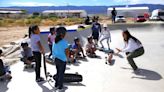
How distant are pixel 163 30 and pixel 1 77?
20.9 m

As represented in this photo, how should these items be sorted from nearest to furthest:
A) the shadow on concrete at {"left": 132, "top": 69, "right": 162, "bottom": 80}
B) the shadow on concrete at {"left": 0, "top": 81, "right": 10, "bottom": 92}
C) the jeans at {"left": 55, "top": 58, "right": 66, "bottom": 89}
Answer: the jeans at {"left": 55, "top": 58, "right": 66, "bottom": 89} → the shadow on concrete at {"left": 0, "top": 81, "right": 10, "bottom": 92} → the shadow on concrete at {"left": 132, "top": 69, "right": 162, "bottom": 80}

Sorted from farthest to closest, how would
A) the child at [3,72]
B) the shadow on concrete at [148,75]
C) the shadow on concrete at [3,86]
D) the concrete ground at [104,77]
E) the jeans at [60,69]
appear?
the shadow on concrete at [148,75], the child at [3,72], the shadow on concrete at [3,86], the concrete ground at [104,77], the jeans at [60,69]

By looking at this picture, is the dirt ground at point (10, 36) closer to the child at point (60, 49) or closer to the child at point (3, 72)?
the child at point (3, 72)

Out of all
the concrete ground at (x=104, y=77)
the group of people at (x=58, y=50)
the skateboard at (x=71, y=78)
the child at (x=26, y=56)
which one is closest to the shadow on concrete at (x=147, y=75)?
the concrete ground at (x=104, y=77)

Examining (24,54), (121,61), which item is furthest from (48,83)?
(121,61)

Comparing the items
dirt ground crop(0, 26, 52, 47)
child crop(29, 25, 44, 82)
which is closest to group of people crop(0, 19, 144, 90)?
child crop(29, 25, 44, 82)

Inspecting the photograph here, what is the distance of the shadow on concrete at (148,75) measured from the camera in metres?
9.88

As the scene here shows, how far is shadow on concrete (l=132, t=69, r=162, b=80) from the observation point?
32.4 ft

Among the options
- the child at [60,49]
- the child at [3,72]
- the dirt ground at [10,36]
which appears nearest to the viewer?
the child at [60,49]

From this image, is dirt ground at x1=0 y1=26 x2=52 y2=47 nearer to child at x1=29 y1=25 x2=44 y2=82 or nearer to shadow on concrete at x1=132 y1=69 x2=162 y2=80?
shadow on concrete at x1=132 y1=69 x2=162 y2=80

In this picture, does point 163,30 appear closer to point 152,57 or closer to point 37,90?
point 152,57

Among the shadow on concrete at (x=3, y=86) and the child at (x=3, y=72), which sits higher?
the child at (x=3, y=72)

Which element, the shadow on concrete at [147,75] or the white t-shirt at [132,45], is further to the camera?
the white t-shirt at [132,45]

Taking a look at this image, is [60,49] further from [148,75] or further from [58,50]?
[148,75]
